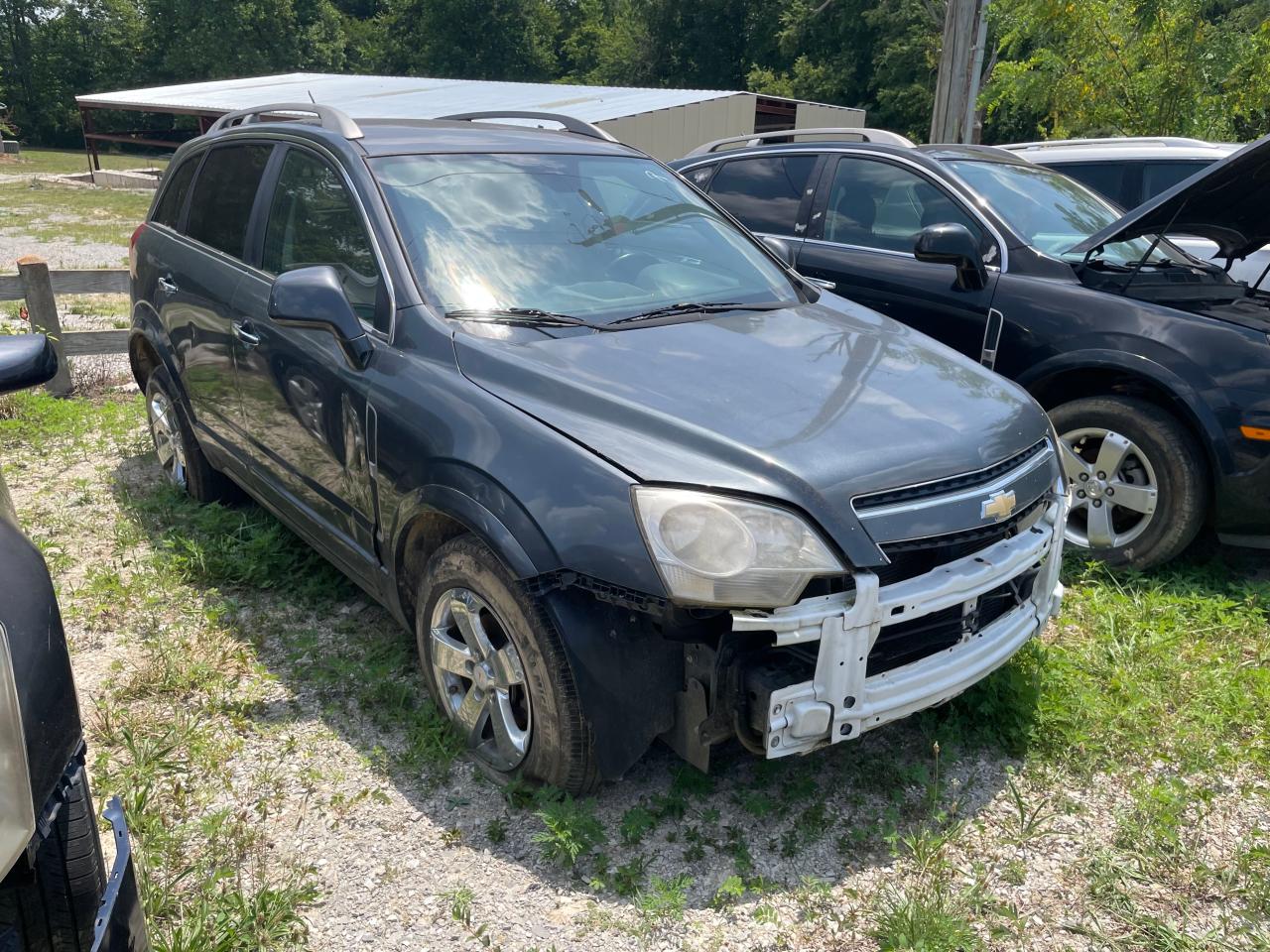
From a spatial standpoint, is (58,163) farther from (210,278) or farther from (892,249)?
(892,249)

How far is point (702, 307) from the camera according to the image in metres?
3.38

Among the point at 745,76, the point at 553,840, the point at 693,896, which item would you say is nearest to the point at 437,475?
the point at 553,840

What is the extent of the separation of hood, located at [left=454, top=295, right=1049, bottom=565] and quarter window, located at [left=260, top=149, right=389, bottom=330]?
57 centimetres

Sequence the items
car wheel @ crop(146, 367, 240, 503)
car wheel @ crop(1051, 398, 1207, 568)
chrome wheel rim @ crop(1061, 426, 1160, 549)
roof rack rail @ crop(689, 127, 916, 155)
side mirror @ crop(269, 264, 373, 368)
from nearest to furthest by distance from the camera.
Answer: side mirror @ crop(269, 264, 373, 368) < car wheel @ crop(1051, 398, 1207, 568) < chrome wheel rim @ crop(1061, 426, 1160, 549) < car wheel @ crop(146, 367, 240, 503) < roof rack rail @ crop(689, 127, 916, 155)

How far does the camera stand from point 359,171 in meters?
3.41

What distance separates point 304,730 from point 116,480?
9.74 ft

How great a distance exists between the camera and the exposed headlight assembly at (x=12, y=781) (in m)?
1.43

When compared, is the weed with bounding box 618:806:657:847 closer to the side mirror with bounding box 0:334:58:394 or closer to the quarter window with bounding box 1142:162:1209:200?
the side mirror with bounding box 0:334:58:394

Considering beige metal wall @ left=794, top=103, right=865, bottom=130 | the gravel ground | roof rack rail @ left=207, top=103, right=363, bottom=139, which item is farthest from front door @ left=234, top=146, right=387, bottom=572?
beige metal wall @ left=794, top=103, right=865, bottom=130

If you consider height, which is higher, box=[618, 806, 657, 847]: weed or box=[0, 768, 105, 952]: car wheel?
box=[0, 768, 105, 952]: car wheel

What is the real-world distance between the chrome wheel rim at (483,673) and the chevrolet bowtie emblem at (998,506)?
1319 mm

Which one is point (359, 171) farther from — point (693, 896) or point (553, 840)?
point (693, 896)

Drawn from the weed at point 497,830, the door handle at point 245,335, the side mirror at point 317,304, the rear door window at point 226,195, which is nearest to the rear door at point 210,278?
the rear door window at point 226,195

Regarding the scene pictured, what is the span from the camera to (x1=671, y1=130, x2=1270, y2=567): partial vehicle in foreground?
3.98 meters
